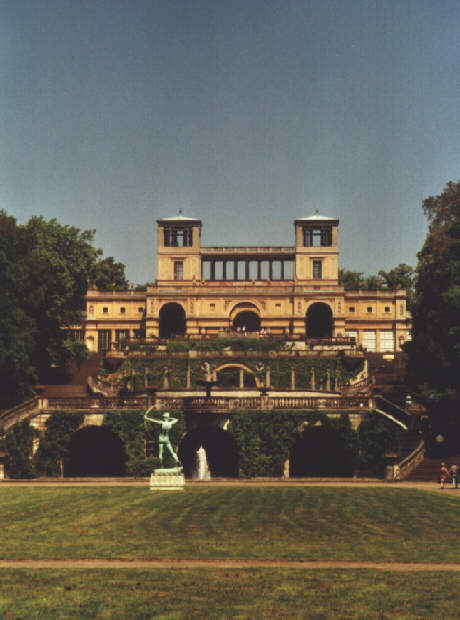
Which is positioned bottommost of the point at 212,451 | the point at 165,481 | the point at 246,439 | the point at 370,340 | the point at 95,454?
the point at 165,481

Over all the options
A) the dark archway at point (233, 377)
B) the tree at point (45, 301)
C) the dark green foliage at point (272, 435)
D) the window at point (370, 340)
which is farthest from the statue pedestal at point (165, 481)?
the window at point (370, 340)

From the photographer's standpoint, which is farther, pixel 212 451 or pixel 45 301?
pixel 45 301

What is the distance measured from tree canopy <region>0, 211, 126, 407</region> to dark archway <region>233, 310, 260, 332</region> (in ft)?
57.0

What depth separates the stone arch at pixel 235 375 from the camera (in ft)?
245

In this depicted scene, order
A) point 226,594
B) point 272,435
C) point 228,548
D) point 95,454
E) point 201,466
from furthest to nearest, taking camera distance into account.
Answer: point 201,466, point 95,454, point 272,435, point 228,548, point 226,594

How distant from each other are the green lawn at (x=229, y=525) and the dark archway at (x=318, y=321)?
63.9 meters

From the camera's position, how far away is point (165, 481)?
37.1 metres

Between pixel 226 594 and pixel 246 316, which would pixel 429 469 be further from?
pixel 246 316

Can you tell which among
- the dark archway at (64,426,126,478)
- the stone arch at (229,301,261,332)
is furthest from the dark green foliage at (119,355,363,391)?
the stone arch at (229,301,261,332)

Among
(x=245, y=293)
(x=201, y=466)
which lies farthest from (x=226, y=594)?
(x=245, y=293)

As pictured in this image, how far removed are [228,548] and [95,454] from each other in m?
36.8

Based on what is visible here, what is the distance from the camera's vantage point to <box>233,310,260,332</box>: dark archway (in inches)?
3927

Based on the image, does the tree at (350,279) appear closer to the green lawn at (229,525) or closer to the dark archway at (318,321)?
the dark archway at (318,321)

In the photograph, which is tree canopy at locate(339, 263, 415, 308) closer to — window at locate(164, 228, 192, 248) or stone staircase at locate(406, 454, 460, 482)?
window at locate(164, 228, 192, 248)
